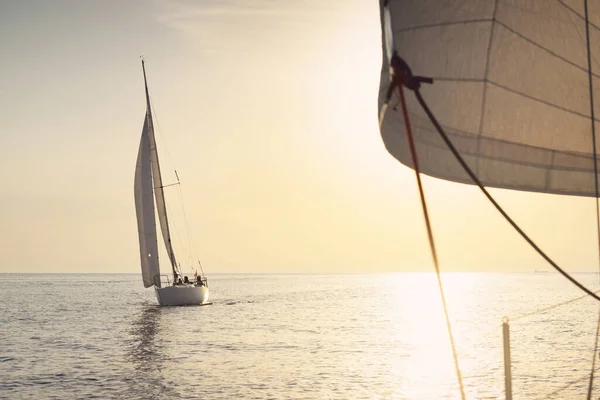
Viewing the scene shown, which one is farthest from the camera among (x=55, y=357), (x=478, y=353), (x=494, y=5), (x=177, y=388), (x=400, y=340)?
(x=400, y=340)

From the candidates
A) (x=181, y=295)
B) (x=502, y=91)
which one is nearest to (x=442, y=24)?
(x=502, y=91)

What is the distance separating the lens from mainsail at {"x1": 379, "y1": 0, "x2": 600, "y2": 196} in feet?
20.6

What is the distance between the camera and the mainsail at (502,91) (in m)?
6.27

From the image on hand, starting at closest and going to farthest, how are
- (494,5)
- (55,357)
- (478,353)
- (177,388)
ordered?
(494,5)
(177,388)
(55,357)
(478,353)

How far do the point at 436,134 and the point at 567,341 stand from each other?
135 feet

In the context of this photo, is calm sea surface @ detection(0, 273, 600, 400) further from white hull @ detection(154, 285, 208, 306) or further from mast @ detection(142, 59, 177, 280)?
mast @ detection(142, 59, 177, 280)

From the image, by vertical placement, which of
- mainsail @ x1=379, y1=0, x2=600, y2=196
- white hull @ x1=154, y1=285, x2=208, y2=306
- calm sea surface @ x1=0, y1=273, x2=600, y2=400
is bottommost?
calm sea surface @ x1=0, y1=273, x2=600, y2=400

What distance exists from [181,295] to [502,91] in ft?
177

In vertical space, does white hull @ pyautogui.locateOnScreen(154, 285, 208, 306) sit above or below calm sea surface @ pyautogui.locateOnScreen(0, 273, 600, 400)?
above

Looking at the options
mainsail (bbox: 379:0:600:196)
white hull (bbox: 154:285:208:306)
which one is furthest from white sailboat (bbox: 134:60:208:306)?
mainsail (bbox: 379:0:600:196)

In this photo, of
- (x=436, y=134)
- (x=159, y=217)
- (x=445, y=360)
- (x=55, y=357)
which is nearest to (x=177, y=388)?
(x=55, y=357)

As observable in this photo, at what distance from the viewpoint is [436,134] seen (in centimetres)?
665

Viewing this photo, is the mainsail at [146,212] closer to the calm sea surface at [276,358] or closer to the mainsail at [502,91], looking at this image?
the calm sea surface at [276,358]

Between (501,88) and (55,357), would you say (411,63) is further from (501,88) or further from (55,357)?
(55,357)
